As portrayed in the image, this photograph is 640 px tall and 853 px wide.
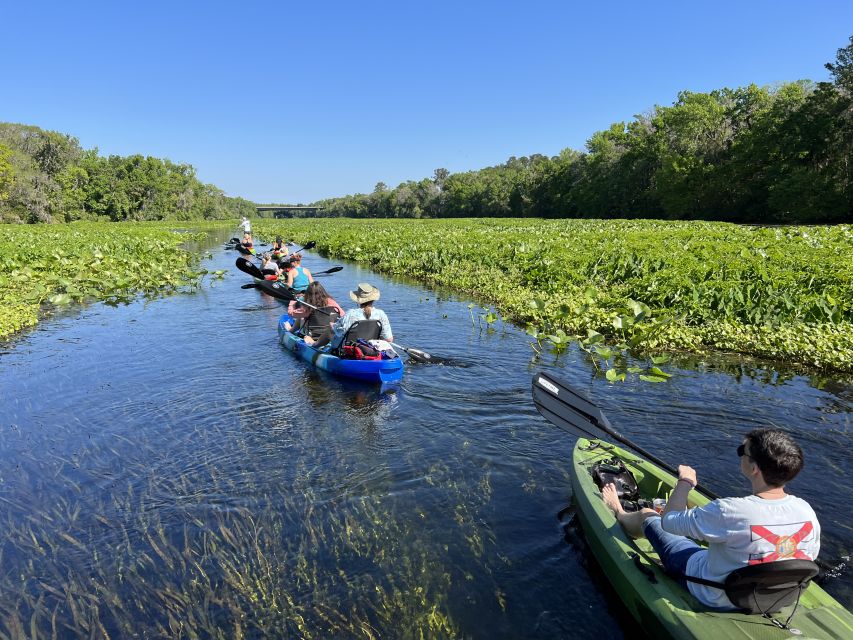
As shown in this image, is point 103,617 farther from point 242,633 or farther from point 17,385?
point 17,385

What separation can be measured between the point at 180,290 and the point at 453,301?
9.44m

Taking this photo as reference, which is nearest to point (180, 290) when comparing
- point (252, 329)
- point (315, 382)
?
point (252, 329)

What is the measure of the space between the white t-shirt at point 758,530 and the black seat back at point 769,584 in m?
0.07

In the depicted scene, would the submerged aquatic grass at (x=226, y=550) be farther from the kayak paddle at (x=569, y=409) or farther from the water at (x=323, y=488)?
the kayak paddle at (x=569, y=409)

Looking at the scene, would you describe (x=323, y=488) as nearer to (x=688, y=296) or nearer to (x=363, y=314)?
(x=363, y=314)

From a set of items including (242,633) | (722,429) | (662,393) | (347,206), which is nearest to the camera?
(242,633)

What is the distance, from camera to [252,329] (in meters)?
12.7

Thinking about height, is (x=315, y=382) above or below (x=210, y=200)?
below

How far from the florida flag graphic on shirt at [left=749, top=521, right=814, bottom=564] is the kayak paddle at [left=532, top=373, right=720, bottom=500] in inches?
78.6

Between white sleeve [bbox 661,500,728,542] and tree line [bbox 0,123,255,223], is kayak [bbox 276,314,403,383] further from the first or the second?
tree line [bbox 0,123,255,223]

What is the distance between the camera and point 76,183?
266ft

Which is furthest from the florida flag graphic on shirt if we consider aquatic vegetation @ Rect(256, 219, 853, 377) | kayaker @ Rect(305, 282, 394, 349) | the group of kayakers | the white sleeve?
kayaker @ Rect(305, 282, 394, 349)

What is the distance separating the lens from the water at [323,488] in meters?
3.97

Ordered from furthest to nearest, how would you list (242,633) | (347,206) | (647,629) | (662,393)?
(347,206)
(662,393)
(242,633)
(647,629)
